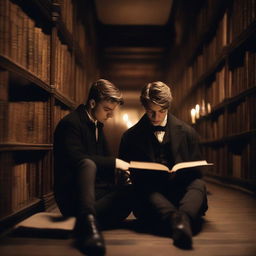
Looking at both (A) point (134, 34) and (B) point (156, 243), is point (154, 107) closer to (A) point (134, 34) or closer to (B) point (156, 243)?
(B) point (156, 243)

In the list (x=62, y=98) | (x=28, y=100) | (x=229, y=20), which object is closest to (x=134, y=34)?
(x=229, y=20)

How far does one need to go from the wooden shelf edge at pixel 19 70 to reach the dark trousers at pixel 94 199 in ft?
2.14

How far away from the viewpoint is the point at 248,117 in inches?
128

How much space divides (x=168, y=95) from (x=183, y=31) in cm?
483

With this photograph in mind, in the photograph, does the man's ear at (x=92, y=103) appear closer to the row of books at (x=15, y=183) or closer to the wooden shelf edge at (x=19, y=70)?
the wooden shelf edge at (x=19, y=70)

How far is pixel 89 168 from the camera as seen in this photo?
1.70 meters

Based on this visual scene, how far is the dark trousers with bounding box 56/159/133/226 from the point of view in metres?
1.63

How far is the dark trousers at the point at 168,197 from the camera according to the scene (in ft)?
5.74

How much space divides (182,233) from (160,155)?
2.13 feet

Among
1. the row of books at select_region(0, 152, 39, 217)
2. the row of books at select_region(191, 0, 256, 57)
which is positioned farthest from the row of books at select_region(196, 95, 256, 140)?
the row of books at select_region(0, 152, 39, 217)

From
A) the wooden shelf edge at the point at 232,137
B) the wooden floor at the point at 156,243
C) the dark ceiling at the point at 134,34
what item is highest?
the dark ceiling at the point at 134,34

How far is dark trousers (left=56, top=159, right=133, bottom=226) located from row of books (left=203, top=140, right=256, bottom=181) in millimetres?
1595

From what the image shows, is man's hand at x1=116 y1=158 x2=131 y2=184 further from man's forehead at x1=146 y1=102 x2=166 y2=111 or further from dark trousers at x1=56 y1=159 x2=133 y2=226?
man's forehead at x1=146 y1=102 x2=166 y2=111

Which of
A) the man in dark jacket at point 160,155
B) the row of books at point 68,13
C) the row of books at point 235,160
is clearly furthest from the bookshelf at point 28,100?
the row of books at point 235,160
